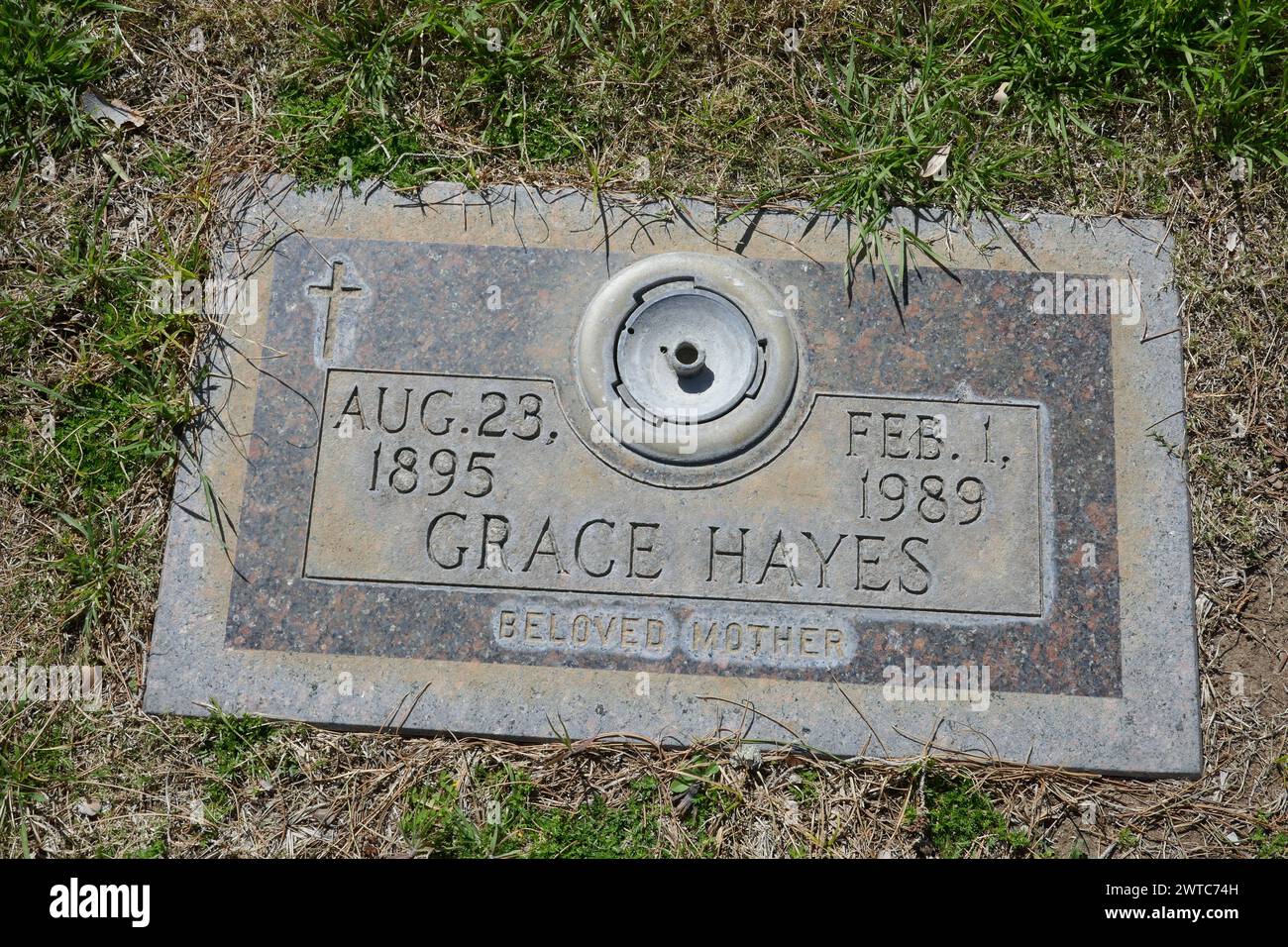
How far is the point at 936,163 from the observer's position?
2.97m

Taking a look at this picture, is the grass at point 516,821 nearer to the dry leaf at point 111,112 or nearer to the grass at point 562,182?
the grass at point 562,182

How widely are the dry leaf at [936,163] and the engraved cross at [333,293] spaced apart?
1.86m

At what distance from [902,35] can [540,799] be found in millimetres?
2769

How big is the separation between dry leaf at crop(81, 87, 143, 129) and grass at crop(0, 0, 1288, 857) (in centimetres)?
4

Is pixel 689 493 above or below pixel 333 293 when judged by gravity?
below

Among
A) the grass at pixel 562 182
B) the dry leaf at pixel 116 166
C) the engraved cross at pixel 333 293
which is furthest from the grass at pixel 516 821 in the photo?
the dry leaf at pixel 116 166

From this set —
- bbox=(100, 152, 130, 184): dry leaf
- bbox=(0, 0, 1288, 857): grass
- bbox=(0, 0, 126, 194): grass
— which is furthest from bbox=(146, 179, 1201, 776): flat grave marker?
bbox=(0, 0, 126, 194): grass

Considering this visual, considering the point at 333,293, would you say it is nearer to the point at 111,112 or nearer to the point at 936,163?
the point at 111,112

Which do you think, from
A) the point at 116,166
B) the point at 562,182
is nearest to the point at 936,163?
the point at 562,182

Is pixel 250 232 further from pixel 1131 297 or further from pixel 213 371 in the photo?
pixel 1131 297

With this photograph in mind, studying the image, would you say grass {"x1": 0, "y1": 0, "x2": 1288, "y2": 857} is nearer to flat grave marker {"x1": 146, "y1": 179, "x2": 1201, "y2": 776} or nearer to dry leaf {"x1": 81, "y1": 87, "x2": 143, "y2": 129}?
dry leaf {"x1": 81, "y1": 87, "x2": 143, "y2": 129}

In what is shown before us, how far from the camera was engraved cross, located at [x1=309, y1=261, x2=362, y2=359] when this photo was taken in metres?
2.83

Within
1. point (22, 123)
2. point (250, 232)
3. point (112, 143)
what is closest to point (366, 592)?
point (250, 232)

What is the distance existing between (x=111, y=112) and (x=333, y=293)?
1.10 metres
